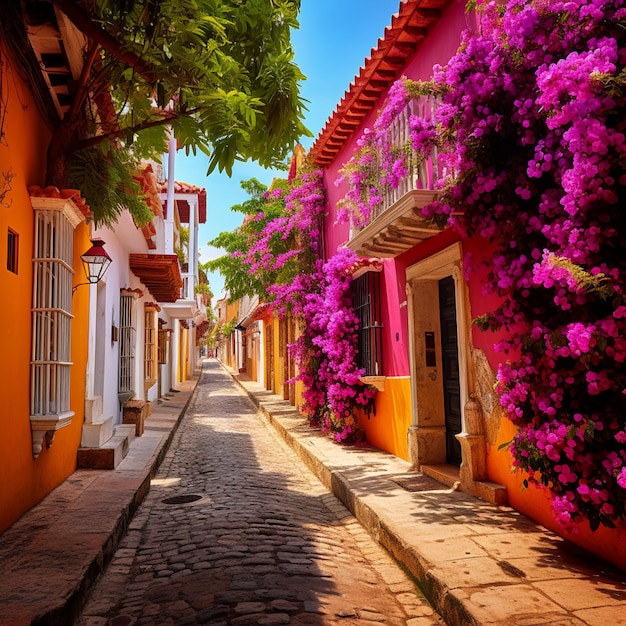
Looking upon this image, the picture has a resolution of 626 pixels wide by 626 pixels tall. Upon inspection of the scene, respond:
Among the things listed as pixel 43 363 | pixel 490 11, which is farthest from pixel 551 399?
pixel 43 363

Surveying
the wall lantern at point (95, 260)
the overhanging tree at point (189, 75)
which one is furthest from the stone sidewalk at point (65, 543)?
the overhanging tree at point (189, 75)

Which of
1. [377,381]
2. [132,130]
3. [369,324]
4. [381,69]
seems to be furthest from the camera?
[369,324]

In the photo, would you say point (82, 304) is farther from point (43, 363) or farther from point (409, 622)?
point (409, 622)

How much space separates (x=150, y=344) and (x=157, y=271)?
3.47 metres

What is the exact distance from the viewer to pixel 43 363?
17.4 feet

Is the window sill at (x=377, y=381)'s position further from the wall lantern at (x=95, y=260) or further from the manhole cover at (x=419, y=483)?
the wall lantern at (x=95, y=260)

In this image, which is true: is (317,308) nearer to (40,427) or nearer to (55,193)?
(55,193)

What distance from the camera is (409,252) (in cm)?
752

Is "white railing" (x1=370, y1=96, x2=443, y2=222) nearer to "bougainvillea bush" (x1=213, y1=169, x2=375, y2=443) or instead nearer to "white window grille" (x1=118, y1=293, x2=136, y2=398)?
"bougainvillea bush" (x1=213, y1=169, x2=375, y2=443)

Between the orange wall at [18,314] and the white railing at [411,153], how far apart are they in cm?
354

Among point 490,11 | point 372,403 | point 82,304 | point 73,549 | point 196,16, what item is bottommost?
point 73,549

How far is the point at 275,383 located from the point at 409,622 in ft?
60.7

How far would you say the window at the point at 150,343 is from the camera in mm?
14688

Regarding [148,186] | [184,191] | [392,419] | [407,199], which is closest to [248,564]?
[407,199]
